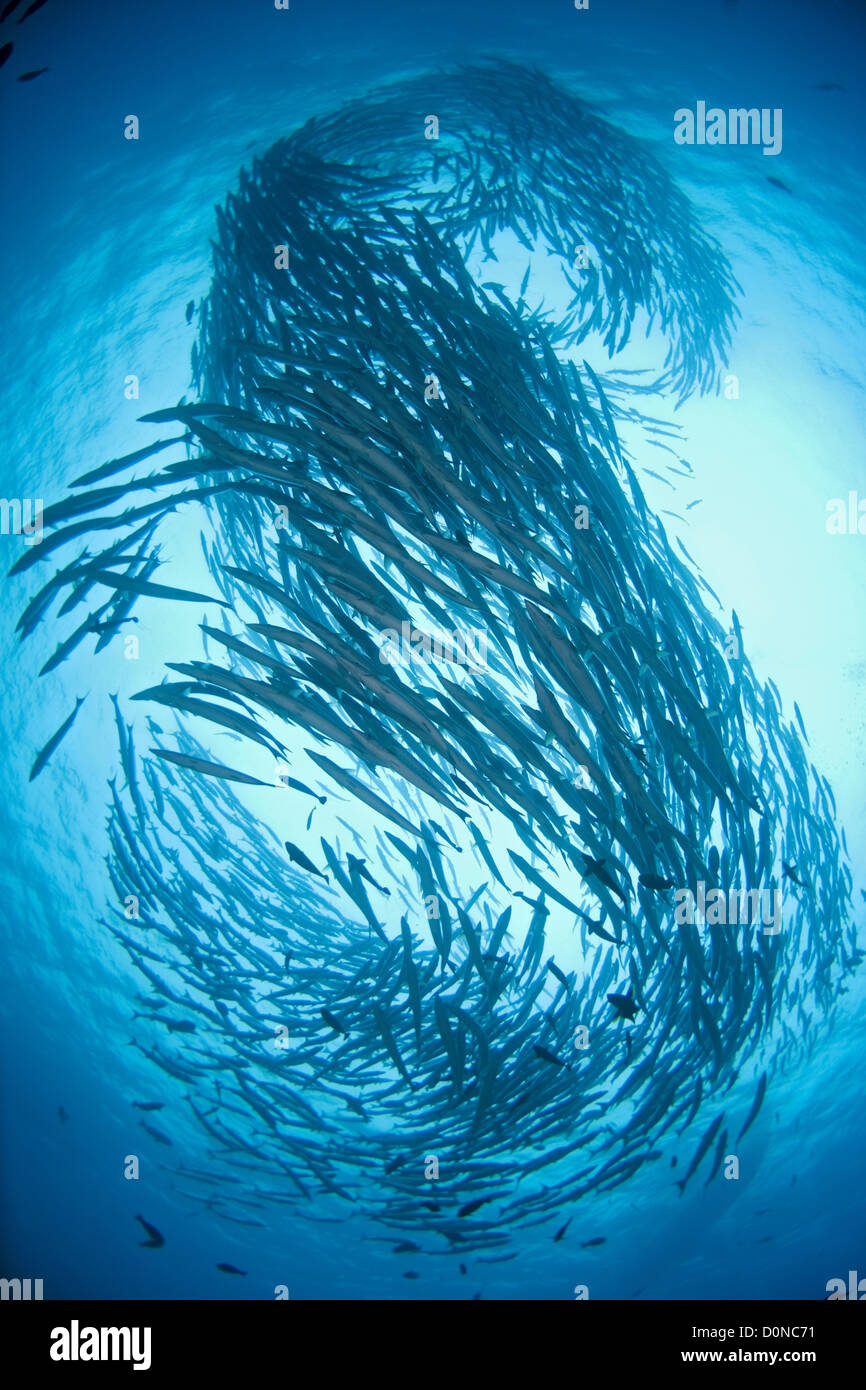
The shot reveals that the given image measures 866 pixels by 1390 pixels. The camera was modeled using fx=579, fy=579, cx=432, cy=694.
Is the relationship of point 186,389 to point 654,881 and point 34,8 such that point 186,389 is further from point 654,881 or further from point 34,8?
point 654,881

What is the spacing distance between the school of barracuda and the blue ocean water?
0.50m

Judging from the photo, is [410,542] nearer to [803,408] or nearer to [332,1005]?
[332,1005]

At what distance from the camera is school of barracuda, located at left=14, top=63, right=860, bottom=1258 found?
8.97 feet

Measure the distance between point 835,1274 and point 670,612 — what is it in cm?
1341

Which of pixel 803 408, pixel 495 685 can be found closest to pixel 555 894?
pixel 495 685

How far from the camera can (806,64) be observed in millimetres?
4367

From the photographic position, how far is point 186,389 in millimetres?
6125

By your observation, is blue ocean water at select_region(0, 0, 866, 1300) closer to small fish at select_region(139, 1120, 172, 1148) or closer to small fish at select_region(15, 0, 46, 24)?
small fish at select_region(15, 0, 46, 24)

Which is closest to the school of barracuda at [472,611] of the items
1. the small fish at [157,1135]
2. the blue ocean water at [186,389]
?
the blue ocean water at [186,389]

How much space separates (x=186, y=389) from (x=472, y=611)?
473 cm

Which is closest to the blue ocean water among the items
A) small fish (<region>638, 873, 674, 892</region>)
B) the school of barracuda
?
the school of barracuda

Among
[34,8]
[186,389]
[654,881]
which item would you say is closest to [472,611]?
[654,881]

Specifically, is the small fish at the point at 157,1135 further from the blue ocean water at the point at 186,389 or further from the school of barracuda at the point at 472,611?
the school of barracuda at the point at 472,611

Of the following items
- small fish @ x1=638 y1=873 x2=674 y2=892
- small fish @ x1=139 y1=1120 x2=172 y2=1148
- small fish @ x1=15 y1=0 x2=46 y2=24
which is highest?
small fish @ x1=15 y1=0 x2=46 y2=24
